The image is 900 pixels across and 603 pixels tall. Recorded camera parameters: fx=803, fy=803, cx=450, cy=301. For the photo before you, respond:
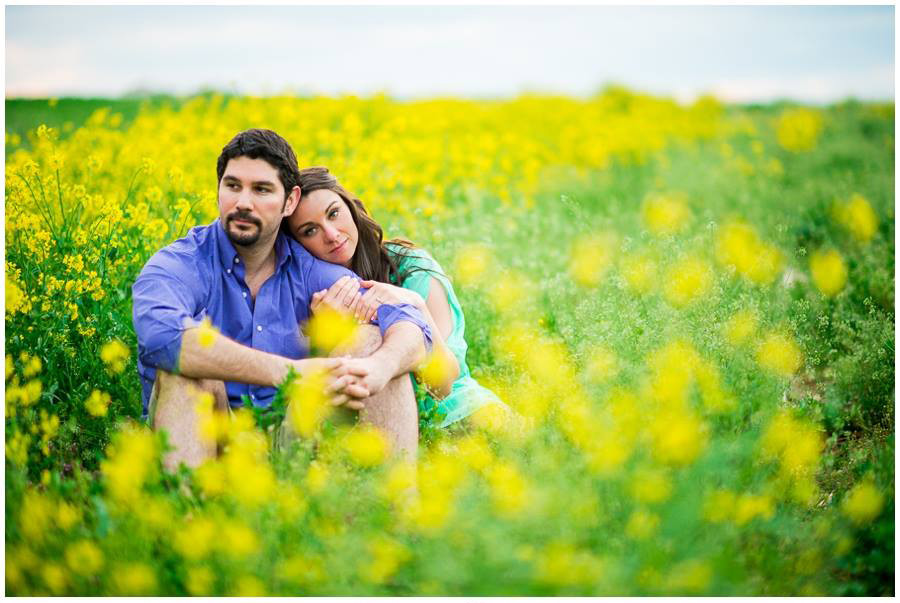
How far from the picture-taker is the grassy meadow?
2.05 m

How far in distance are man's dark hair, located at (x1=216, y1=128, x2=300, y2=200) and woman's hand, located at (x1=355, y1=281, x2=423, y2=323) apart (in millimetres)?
535

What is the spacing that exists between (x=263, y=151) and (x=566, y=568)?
2012mm

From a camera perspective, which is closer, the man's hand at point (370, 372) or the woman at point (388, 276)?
the man's hand at point (370, 372)

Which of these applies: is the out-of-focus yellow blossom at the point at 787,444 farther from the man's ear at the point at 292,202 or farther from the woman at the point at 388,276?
the man's ear at the point at 292,202

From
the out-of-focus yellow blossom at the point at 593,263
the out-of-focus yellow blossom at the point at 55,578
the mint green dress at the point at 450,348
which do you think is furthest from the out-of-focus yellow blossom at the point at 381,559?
the out-of-focus yellow blossom at the point at 593,263

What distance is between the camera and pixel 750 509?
2.13 metres

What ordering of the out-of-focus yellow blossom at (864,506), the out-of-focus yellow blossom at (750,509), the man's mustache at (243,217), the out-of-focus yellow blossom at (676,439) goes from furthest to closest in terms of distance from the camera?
1. the man's mustache at (243,217)
2. the out-of-focus yellow blossom at (864,506)
3. the out-of-focus yellow blossom at (750,509)
4. the out-of-focus yellow blossom at (676,439)

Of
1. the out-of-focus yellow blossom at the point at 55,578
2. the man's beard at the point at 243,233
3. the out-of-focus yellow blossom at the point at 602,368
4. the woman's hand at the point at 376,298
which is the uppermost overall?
the man's beard at the point at 243,233

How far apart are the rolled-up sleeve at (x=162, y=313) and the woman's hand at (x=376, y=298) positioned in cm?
63

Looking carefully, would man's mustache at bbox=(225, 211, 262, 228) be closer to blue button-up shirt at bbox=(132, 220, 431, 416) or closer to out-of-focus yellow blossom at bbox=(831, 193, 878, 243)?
blue button-up shirt at bbox=(132, 220, 431, 416)

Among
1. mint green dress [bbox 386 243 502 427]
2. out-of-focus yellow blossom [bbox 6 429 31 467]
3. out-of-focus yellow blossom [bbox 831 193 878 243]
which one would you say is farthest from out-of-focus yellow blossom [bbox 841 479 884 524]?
out-of-focus yellow blossom [bbox 831 193 878 243]

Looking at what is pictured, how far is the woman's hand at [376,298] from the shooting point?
10.3 feet

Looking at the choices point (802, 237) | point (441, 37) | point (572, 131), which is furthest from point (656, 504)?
point (572, 131)

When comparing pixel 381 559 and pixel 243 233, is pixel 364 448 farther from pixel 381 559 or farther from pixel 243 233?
pixel 243 233
